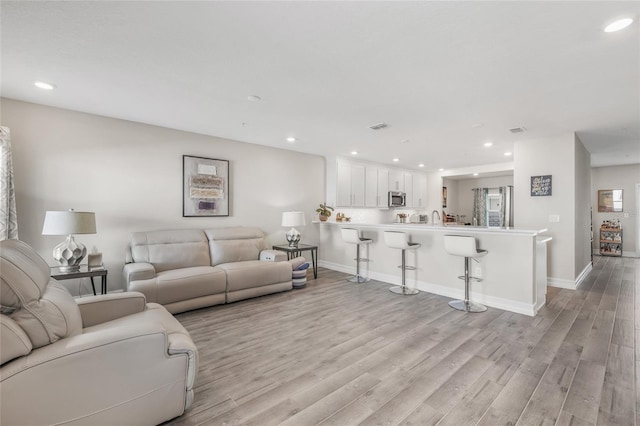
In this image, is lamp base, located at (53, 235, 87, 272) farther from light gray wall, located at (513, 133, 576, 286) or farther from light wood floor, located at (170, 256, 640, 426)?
light gray wall, located at (513, 133, 576, 286)

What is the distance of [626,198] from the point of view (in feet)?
24.2

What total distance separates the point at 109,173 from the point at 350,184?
457cm

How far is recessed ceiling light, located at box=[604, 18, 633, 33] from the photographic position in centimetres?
186

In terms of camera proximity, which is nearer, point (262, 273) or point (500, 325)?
point (500, 325)

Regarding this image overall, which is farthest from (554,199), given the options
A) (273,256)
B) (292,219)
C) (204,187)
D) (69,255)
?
(69,255)

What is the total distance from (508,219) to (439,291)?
190 inches

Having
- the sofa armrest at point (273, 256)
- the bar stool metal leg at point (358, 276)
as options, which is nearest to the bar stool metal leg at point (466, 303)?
the bar stool metal leg at point (358, 276)

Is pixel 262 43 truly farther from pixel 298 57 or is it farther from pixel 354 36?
pixel 354 36

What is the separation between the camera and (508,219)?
7562 millimetres

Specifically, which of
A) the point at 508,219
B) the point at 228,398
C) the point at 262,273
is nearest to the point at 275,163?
the point at 262,273

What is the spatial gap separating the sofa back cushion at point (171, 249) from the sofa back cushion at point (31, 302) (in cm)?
222

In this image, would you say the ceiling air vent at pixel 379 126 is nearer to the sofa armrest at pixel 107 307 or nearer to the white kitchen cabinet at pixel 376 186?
the white kitchen cabinet at pixel 376 186

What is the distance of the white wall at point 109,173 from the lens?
10.9ft

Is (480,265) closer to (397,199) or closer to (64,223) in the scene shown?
(397,199)
